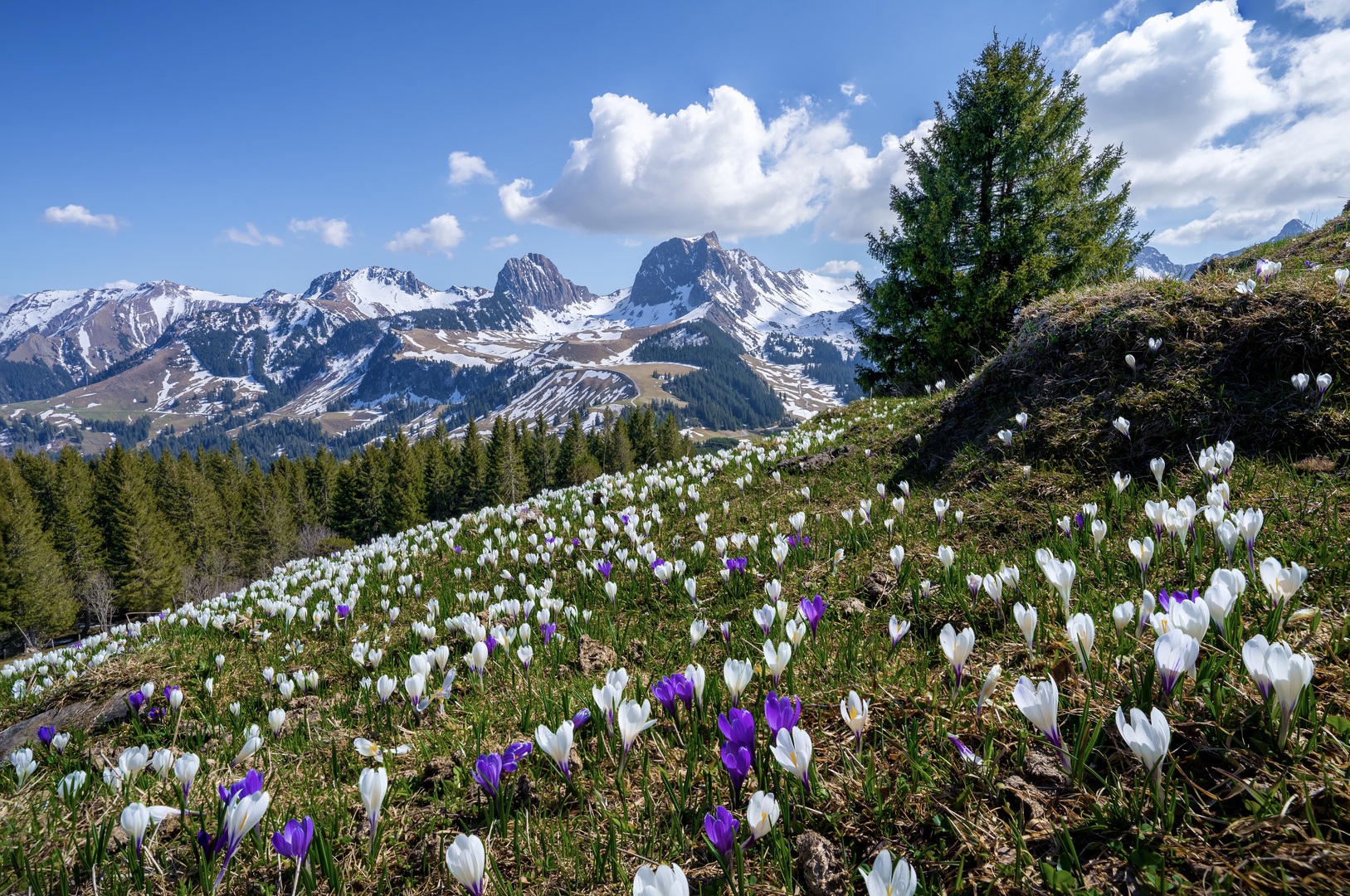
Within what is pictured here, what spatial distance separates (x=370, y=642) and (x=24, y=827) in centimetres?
214

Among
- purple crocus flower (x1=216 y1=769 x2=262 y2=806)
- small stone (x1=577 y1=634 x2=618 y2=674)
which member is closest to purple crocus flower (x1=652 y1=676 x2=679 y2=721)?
small stone (x1=577 y1=634 x2=618 y2=674)

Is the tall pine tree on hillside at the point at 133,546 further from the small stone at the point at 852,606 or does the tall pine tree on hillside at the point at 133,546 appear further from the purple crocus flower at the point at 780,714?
the purple crocus flower at the point at 780,714

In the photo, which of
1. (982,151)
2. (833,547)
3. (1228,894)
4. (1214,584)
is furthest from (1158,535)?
(982,151)

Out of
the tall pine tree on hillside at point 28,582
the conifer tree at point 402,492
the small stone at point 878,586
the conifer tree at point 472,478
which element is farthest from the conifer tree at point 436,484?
the small stone at point 878,586

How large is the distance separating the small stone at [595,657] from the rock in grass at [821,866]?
6.22 feet

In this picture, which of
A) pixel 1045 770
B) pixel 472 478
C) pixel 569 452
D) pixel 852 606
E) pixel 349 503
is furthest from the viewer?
pixel 569 452

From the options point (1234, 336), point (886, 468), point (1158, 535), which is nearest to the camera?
point (1158, 535)

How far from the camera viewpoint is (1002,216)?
17.9m

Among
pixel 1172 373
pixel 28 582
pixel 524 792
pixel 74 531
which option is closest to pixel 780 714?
pixel 524 792

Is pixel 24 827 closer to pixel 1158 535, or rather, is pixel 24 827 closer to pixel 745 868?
pixel 745 868

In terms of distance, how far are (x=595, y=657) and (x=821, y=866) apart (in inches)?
86.2

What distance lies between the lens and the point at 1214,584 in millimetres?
1843

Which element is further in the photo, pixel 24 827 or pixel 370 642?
pixel 370 642

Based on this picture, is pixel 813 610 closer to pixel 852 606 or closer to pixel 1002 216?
pixel 852 606
